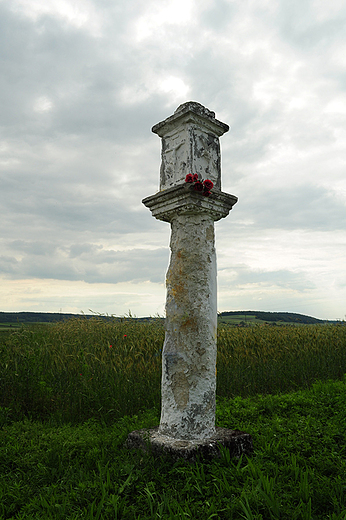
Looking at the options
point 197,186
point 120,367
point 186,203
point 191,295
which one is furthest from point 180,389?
point 120,367

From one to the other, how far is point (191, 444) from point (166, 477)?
0.42 metres

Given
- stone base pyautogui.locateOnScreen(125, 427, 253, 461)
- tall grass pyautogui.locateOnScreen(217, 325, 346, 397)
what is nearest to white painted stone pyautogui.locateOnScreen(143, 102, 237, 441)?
stone base pyautogui.locateOnScreen(125, 427, 253, 461)

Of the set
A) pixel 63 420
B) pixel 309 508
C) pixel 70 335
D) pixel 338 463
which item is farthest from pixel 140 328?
pixel 309 508

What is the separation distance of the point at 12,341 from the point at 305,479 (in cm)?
562

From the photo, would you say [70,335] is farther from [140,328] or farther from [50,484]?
[50,484]

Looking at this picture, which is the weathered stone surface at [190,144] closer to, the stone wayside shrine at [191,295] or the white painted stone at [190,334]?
the stone wayside shrine at [191,295]

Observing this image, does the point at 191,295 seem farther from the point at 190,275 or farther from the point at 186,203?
the point at 186,203

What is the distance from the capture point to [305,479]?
323 cm

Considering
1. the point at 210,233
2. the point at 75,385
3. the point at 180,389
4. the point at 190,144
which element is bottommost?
the point at 75,385

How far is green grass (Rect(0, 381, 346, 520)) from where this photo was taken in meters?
2.92

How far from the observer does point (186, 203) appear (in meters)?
4.07

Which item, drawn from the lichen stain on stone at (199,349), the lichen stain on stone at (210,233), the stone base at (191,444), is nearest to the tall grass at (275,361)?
the stone base at (191,444)

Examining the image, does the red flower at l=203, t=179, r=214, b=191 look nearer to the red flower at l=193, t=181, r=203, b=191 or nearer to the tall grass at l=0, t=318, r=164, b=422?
the red flower at l=193, t=181, r=203, b=191

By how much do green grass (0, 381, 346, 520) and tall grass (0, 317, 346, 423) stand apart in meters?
0.70
